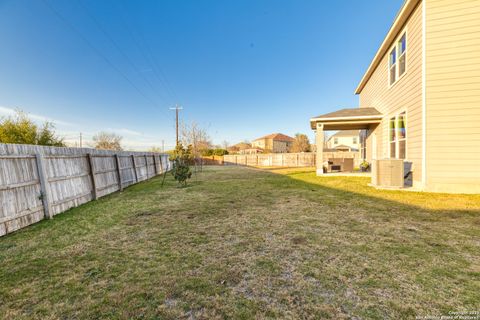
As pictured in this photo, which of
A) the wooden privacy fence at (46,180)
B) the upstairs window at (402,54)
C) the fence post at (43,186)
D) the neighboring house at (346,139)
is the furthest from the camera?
the neighboring house at (346,139)

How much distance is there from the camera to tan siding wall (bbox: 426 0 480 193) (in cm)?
543

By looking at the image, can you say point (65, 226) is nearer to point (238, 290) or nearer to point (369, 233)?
point (238, 290)

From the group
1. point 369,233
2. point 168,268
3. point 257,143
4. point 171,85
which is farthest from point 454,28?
point 257,143

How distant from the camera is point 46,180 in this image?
434cm

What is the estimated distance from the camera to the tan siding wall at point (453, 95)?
5.43 meters

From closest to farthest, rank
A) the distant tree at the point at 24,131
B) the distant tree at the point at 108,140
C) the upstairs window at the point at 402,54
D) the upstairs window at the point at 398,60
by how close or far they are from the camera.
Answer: the upstairs window at the point at 402,54 → the upstairs window at the point at 398,60 → the distant tree at the point at 24,131 → the distant tree at the point at 108,140

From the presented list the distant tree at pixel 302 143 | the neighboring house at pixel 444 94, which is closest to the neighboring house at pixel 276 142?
the distant tree at pixel 302 143

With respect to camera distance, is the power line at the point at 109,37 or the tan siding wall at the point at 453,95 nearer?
the tan siding wall at the point at 453,95

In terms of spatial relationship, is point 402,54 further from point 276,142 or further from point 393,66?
point 276,142

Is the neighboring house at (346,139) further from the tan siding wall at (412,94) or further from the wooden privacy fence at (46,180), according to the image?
the wooden privacy fence at (46,180)

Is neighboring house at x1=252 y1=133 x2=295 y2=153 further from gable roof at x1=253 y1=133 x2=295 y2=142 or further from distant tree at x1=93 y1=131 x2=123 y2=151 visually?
distant tree at x1=93 y1=131 x2=123 y2=151

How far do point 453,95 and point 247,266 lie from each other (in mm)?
7452

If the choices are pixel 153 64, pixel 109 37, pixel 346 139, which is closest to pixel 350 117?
pixel 109 37

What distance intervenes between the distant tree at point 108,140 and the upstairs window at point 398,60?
34.2 meters
